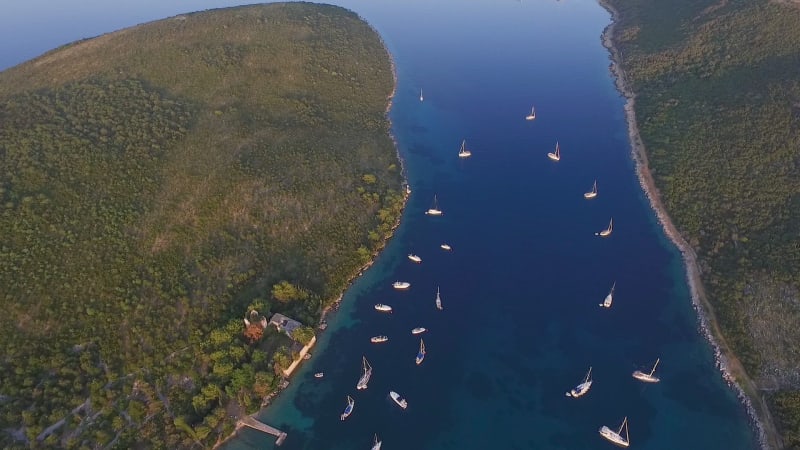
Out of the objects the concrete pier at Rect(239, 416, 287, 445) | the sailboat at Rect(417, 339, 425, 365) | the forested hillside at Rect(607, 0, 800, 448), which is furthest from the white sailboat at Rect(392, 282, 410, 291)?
the forested hillside at Rect(607, 0, 800, 448)

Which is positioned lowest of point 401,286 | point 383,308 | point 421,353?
point 421,353

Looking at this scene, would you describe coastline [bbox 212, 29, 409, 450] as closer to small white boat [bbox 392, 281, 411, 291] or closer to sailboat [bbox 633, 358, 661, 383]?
small white boat [bbox 392, 281, 411, 291]

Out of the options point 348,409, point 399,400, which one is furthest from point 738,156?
point 348,409

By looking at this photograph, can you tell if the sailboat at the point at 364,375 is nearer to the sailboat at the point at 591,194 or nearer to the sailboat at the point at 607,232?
the sailboat at the point at 607,232

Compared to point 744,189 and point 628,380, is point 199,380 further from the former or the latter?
point 744,189

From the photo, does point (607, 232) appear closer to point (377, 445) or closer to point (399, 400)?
point (399, 400)

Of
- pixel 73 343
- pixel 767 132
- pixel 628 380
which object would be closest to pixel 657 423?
pixel 628 380

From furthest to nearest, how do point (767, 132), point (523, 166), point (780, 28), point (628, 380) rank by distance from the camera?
point (780, 28), point (523, 166), point (767, 132), point (628, 380)
